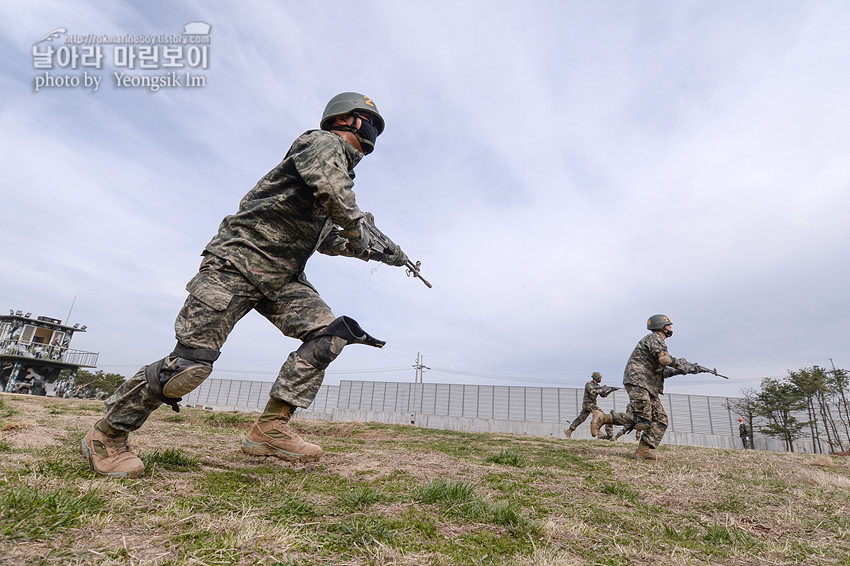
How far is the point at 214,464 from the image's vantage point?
3.13 meters

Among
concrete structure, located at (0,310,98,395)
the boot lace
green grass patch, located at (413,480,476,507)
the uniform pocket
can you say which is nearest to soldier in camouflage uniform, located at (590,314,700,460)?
green grass patch, located at (413,480,476,507)

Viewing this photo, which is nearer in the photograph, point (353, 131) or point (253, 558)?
point (253, 558)

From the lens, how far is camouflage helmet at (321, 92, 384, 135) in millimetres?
3421

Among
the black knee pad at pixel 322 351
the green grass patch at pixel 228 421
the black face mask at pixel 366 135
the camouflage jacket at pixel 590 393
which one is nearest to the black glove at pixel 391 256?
the black face mask at pixel 366 135

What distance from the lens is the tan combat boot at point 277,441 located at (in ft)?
10.0

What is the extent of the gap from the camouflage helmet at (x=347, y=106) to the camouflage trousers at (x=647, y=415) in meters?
6.25

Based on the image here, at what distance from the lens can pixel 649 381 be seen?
24.4 feet

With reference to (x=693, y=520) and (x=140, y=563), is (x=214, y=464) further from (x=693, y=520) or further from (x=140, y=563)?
(x=693, y=520)

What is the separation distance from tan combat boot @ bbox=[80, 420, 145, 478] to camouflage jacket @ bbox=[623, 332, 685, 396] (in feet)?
23.7

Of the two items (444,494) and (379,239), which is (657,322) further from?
(444,494)

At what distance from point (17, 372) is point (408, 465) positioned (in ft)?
114

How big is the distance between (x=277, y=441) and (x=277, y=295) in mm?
1050

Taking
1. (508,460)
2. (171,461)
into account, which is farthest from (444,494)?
(508,460)

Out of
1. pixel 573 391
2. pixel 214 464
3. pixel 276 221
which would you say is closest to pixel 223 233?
pixel 276 221
